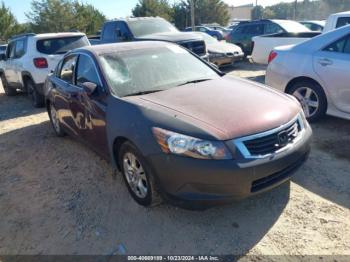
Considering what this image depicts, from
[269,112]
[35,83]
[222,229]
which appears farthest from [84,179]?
[35,83]

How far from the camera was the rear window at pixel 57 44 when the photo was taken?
820 cm

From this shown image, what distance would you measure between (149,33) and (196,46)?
1.61 metres

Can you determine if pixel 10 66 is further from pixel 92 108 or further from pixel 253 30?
pixel 253 30

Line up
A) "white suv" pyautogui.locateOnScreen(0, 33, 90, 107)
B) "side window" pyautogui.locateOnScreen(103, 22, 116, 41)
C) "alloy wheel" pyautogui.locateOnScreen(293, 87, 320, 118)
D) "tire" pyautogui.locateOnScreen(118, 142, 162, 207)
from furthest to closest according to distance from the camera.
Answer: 1. "side window" pyautogui.locateOnScreen(103, 22, 116, 41)
2. "white suv" pyautogui.locateOnScreen(0, 33, 90, 107)
3. "alloy wheel" pyautogui.locateOnScreen(293, 87, 320, 118)
4. "tire" pyautogui.locateOnScreen(118, 142, 162, 207)

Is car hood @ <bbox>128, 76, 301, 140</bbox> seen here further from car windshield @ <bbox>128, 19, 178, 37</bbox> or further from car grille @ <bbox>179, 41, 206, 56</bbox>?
car windshield @ <bbox>128, 19, 178, 37</bbox>

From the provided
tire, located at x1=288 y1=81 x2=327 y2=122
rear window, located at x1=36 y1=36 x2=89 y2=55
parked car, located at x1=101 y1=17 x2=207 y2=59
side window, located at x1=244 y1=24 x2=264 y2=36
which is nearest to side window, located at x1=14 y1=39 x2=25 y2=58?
rear window, located at x1=36 y1=36 x2=89 y2=55

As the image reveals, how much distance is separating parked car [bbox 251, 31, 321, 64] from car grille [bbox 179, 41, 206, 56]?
82.4 inches

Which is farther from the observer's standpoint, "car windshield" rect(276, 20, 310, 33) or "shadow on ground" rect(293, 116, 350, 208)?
"car windshield" rect(276, 20, 310, 33)

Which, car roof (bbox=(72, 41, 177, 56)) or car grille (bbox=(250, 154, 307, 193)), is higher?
car roof (bbox=(72, 41, 177, 56))

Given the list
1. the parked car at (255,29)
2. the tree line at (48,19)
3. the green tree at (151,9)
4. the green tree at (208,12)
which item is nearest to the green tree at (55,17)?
the tree line at (48,19)

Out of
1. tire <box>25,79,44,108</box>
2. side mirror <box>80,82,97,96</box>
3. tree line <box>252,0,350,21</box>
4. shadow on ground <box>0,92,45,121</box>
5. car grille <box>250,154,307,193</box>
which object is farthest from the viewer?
tree line <box>252,0,350,21</box>

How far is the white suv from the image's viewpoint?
26.7ft

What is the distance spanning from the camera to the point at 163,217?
3.22 m

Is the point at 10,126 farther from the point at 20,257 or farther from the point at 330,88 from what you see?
the point at 330,88
